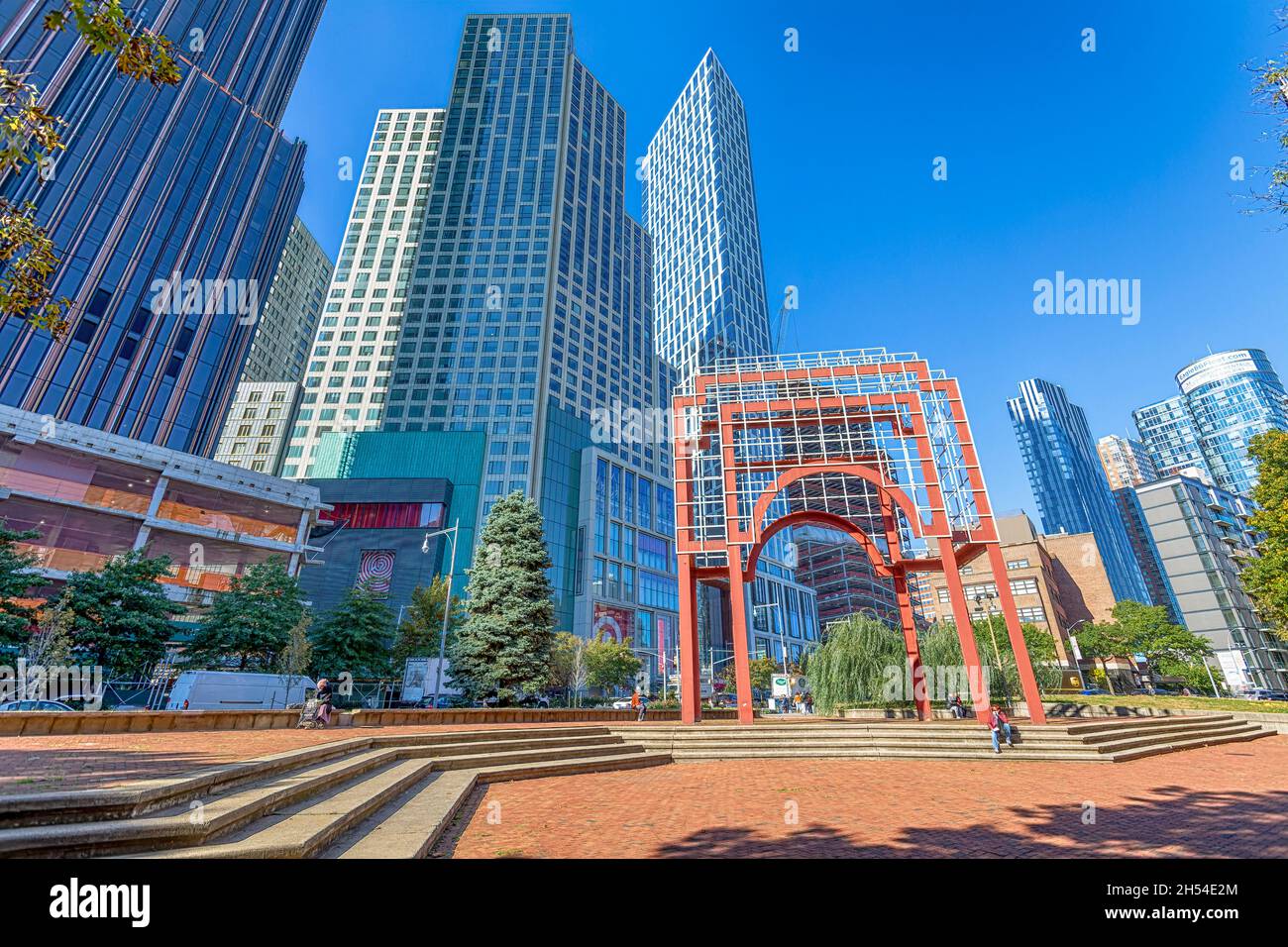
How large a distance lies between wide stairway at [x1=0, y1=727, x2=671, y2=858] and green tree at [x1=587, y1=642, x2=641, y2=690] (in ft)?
132

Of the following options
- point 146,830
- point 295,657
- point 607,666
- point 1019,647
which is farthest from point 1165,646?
point 146,830

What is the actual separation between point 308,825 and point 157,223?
8579 cm

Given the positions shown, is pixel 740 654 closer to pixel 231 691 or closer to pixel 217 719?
pixel 217 719

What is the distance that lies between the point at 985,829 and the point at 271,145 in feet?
349

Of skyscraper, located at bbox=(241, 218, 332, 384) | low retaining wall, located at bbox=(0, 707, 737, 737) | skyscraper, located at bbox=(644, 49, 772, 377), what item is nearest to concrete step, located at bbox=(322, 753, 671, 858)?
low retaining wall, located at bbox=(0, 707, 737, 737)

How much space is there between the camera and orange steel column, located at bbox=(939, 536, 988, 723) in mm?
18094

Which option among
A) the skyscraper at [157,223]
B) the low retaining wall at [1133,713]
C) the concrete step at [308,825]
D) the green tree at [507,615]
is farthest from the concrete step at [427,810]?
the skyscraper at [157,223]

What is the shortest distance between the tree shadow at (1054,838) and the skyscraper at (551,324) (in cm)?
5874

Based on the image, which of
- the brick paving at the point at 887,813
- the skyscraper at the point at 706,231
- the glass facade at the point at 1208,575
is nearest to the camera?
the brick paving at the point at 887,813

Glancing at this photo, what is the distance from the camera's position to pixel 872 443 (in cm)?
2231

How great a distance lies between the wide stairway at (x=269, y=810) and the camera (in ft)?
14.0

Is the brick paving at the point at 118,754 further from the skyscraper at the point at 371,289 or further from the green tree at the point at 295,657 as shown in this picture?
the skyscraper at the point at 371,289

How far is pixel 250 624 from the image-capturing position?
3100 centimetres
